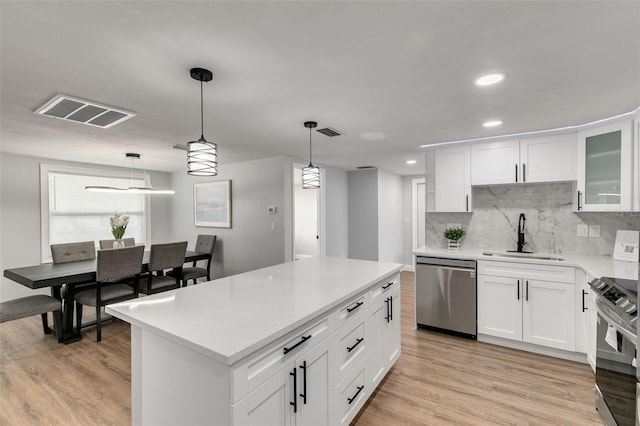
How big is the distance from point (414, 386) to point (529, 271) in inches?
64.2

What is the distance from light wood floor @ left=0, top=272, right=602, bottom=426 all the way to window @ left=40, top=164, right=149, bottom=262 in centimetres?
199

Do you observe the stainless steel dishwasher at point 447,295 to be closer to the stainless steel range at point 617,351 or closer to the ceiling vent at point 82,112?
the stainless steel range at point 617,351

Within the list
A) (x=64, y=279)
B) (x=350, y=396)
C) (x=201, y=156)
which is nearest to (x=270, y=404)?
(x=350, y=396)

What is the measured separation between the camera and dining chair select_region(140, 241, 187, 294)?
376 cm

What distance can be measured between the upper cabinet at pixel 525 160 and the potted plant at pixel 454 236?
2.03 ft

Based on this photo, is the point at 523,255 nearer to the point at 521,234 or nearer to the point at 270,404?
the point at 521,234

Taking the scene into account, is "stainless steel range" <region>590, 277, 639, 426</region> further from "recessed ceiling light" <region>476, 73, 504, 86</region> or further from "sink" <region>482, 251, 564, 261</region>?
"recessed ceiling light" <region>476, 73, 504, 86</region>

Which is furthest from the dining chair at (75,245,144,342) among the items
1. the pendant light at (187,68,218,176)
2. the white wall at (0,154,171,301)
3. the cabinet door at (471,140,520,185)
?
the cabinet door at (471,140,520,185)

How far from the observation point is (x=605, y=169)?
107 inches

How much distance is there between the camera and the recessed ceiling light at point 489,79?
5.92ft

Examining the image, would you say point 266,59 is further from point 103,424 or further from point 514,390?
point 514,390

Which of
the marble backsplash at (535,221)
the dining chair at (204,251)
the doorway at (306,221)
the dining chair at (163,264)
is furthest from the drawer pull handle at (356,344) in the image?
the doorway at (306,221)

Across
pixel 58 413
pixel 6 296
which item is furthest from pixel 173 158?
pixel 58 413

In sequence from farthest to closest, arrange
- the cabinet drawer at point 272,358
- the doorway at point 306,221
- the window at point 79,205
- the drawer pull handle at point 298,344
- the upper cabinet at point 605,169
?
the doorway at point 306,221, the window at point 79,205, the upper cabinet at point 605,169, the drawer pull handle at point 298,344, the cabinet drawer at point 272,358
